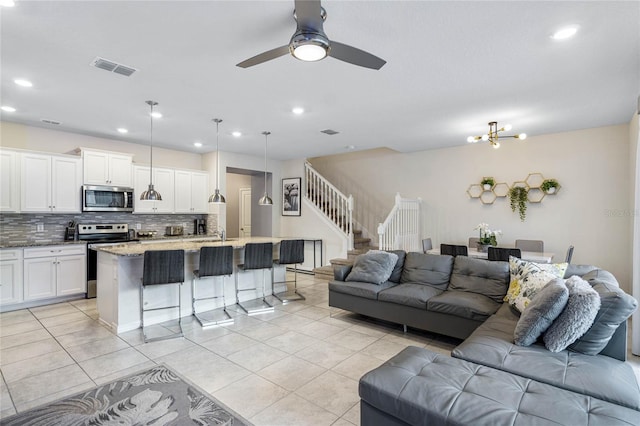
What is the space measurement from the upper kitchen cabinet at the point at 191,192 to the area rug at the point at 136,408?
4650 mm

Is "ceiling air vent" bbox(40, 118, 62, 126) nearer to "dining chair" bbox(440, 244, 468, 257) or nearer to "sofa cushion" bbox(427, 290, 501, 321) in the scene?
"sofa cushion" bbox(427, 290, 501, 321)

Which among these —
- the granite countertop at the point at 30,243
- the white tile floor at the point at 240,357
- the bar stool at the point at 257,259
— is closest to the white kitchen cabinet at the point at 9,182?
the granite countertop at the point at 30,243

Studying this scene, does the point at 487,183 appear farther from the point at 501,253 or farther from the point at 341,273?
the point at 341,273

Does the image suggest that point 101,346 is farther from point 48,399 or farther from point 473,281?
point 473,281

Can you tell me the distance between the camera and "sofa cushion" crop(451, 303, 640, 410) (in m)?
1.83

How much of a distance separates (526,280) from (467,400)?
1868 millimetres

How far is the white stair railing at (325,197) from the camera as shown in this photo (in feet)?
26.0

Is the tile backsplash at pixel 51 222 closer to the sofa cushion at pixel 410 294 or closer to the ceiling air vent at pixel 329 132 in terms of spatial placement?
the ceiling air vent at pixel 329 132

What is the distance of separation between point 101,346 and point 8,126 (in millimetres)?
4183

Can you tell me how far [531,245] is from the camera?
18.6 ft

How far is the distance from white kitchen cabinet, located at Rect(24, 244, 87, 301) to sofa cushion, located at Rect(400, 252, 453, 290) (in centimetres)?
519

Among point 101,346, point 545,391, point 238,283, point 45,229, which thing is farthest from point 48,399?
point 45,229

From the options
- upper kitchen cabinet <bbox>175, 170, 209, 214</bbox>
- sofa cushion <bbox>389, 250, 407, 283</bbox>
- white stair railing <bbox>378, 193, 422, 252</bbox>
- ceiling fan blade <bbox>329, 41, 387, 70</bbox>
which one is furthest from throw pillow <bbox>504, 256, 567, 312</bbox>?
upper kitchen cabinet <bbox>175, 170, 209, 214</bbox>

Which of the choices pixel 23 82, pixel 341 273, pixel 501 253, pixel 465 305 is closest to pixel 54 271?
pixel 23 82
